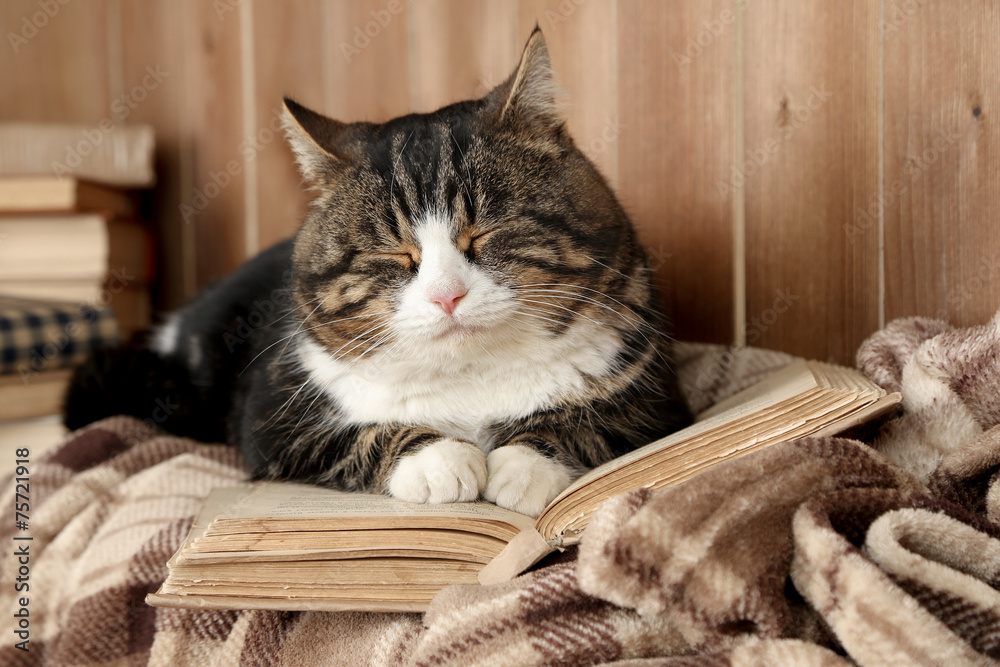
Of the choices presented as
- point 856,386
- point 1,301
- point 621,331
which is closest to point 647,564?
point 856,386

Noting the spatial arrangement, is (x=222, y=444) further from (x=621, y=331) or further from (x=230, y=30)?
(x=230, y=30)

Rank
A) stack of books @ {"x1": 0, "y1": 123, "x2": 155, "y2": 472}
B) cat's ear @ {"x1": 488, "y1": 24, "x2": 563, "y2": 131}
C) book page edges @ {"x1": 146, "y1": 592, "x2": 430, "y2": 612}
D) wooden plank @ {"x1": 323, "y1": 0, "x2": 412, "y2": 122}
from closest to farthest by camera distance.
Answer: book page edges @ {"x1": 146, "y1": 592, "x2": 430, "y2": 612}
cat's ear @ {"x1": 488, "y1": 24, "x2": 563, "y2": 131}
stack of books @ {"x1": 0, "y1": 123, "x2": 155, "y2": 472}
wooden plank @ {"x1": 323, "y1": 0, "x2": 412, "y2": 122}

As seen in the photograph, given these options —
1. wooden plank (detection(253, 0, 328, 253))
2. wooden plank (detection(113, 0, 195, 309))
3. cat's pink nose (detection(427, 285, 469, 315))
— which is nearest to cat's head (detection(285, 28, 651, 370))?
cat's pink nose (detection(427, 285, 469, 315))

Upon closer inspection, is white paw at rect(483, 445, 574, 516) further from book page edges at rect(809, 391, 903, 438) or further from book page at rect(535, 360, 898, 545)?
book page edges at rect(809, 391, 903, 438)

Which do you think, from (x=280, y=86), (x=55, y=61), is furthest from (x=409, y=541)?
(x=55, y=61)

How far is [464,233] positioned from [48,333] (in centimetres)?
120

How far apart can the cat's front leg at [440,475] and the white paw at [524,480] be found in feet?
0.06

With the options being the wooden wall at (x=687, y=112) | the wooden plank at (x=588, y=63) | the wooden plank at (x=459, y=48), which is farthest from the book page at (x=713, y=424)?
the wooden plank at (x=459, y=48)

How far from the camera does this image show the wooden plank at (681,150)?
4.30 feet

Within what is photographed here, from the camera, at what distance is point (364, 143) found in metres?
1.02

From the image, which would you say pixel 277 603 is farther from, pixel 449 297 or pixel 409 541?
pixel 449 297

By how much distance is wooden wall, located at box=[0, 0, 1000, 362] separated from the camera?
102cm

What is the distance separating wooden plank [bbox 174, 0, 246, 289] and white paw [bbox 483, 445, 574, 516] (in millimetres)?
1434

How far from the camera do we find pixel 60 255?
1.83 meters
